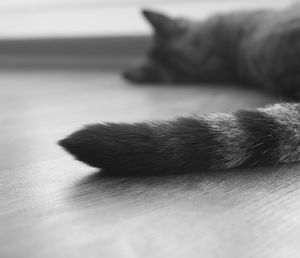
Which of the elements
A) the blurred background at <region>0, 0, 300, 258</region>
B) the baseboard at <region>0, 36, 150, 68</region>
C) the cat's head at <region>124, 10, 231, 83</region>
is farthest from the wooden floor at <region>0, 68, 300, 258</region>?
the baseboard at <region>0, 36, 150, 68</region>

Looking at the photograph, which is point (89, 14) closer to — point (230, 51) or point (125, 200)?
point (230, 51)

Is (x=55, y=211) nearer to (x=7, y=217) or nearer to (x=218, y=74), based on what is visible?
(x=7, y=217)

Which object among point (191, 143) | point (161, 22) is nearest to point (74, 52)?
point (161, 22)

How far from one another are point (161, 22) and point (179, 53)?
7.2 inches

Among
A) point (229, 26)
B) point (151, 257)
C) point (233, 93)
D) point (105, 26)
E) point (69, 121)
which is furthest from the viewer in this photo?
point (105, 26)

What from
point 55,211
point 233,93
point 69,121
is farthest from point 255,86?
point 55,211

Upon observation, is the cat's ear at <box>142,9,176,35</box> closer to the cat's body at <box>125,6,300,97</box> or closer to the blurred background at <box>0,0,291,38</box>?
the cat's body at <box>125,6,300,97</box>

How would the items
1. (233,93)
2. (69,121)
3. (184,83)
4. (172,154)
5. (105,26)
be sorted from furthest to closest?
(105,26) < (184,83) < (233,93) < (69,121) < (172,154)

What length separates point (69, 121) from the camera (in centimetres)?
164

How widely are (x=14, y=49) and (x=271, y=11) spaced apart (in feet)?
6.16

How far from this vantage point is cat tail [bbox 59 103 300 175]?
0.94 m

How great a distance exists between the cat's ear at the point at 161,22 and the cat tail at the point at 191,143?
1.68 m

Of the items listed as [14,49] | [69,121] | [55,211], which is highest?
[55,211]

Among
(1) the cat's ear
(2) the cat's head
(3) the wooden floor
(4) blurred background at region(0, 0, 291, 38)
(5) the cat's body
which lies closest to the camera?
(3) the wooden floor
